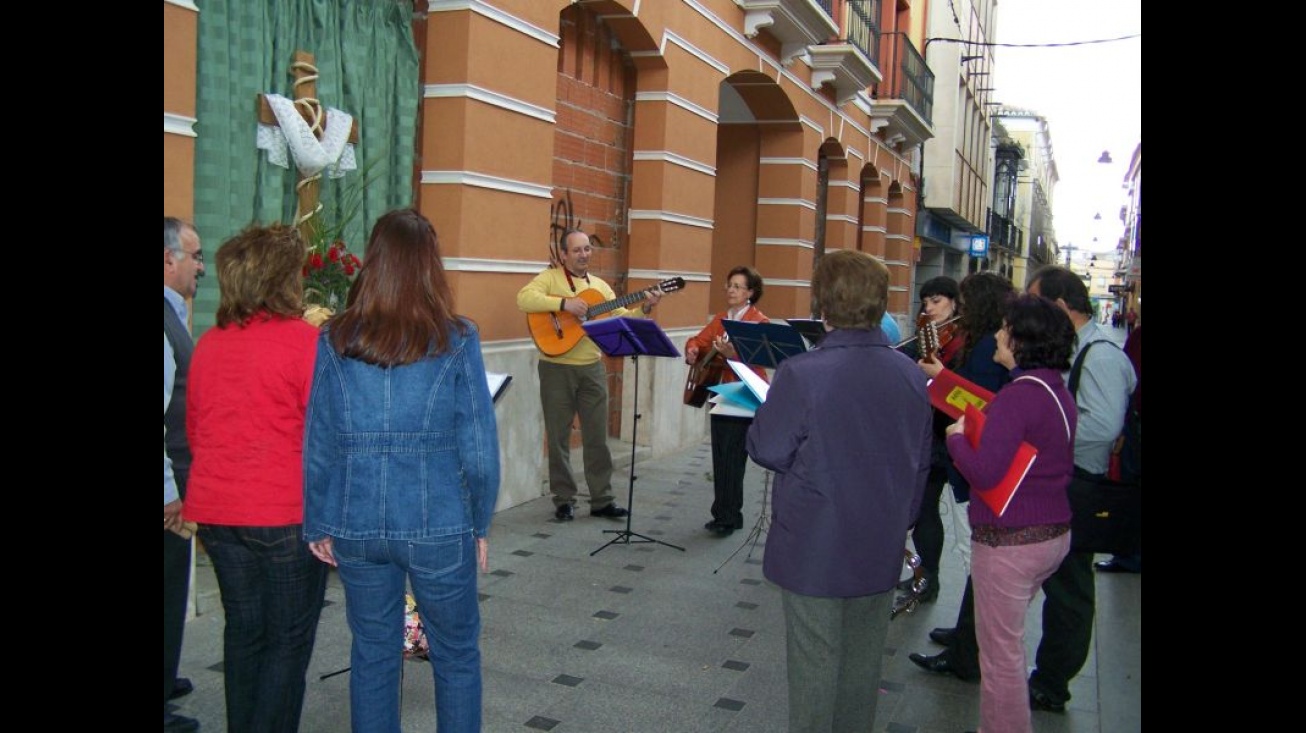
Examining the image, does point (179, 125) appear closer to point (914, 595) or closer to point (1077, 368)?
point (1077, 368)

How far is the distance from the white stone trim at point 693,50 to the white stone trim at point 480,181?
9.65 feet

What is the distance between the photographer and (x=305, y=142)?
588 cm

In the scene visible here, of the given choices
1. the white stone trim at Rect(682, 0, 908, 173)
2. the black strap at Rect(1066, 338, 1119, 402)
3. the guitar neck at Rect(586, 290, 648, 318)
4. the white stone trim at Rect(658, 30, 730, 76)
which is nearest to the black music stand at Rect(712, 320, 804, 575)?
the guitar neck at Rect(586, 290, 648, 318)

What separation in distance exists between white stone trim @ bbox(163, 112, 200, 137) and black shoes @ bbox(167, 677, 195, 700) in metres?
2.44

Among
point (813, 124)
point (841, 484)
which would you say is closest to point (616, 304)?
point (841, 484)

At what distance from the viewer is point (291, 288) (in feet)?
10.5

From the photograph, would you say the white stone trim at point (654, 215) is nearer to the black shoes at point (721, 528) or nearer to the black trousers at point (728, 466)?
the black trousers at point (728, 466)

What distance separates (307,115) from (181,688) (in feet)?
10.9

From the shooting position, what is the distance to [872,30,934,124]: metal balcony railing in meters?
19.3

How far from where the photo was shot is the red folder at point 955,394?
380 centimetres

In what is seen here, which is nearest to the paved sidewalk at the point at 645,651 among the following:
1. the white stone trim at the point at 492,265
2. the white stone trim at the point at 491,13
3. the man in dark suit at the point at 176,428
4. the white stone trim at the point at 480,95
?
the man in dark suit at the point at 176,428

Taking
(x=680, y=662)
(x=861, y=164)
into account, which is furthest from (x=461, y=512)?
(x=861, y=164)
